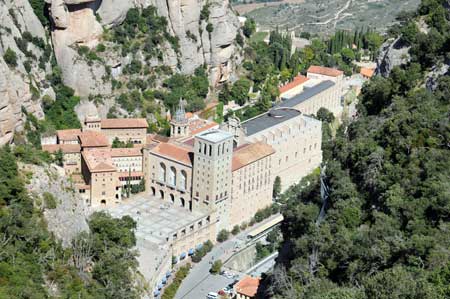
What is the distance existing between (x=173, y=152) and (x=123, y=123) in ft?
32.0

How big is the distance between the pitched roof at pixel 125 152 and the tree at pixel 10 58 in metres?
11.7

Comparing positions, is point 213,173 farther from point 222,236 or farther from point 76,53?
point 76,53

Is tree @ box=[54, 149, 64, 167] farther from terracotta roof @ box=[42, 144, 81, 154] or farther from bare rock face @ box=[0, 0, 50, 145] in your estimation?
bare rock face @ box=[0, 0, 50, 145]

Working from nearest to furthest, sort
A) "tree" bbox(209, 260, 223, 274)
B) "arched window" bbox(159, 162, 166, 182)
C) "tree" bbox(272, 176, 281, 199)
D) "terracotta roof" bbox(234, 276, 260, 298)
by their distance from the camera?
"terracotta roof" bbox(234, 276, 260, 298), "tree" bbox(209, 260, 223, 274), "arched window" bbox(159, 162, 166, 182), "tree" bbox(272, 176, 281, 199)

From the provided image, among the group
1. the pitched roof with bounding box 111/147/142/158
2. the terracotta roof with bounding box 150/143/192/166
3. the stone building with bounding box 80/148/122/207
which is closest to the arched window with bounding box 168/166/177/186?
the terracotta roof with bounding box 150/143/192/166

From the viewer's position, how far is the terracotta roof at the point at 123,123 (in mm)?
80938

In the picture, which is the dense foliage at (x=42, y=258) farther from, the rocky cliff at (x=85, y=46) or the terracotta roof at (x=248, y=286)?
the rocky cliff at (x=85, y=46)

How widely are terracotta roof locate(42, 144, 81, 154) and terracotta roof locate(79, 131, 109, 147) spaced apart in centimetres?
78

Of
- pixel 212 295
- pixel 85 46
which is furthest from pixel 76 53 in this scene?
pixel 212 295

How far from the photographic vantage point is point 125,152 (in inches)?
3009

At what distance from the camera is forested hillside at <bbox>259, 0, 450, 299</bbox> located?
45.6 metres

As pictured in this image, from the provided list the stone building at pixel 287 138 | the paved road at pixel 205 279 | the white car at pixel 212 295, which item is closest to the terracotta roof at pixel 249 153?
the stone building at pixel 287 138

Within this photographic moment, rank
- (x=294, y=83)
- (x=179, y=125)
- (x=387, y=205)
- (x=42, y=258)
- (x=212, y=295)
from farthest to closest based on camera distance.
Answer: (x=294, y=83) → (x=179, y=125) → (x=212, y=295) → (x=387, y=205) → (x=42, y=258)

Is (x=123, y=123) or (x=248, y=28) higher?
(x=248, y=28)
